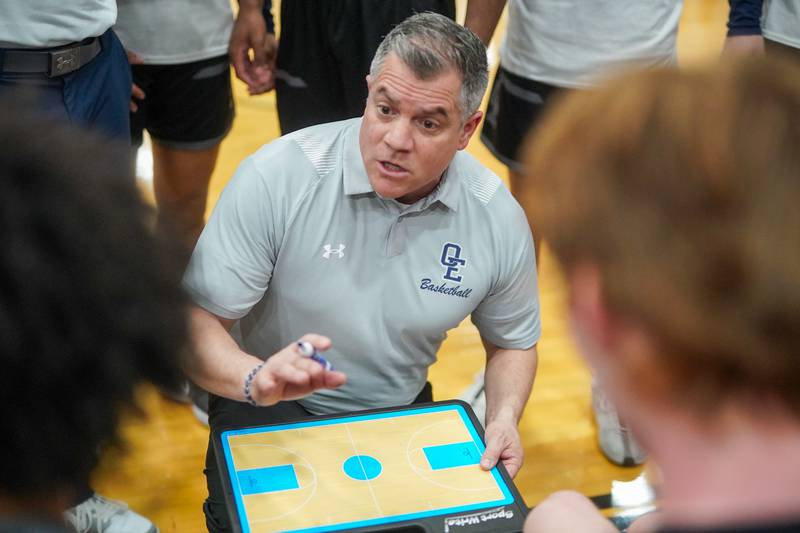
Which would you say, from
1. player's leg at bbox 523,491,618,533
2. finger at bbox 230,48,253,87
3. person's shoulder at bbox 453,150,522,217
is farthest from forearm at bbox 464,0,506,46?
player's leg at bbox 523,491,618,533

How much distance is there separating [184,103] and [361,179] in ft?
3.64

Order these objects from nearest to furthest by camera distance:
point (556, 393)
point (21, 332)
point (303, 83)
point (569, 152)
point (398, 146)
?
point (21, 332) < point (569, 152) < point (398, 146) < point (303, 83) < point (556, 393)

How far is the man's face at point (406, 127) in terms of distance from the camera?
84.6 inches

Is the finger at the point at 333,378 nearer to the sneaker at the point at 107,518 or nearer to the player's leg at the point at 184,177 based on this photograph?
the sneaker at the point at 107,518

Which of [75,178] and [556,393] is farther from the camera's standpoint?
[556,393]

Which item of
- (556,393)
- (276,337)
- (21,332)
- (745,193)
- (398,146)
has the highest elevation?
(745,193)

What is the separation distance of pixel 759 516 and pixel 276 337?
1517 millimetres

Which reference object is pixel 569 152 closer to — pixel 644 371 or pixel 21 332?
pixel 644 371

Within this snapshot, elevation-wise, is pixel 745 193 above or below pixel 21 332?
above

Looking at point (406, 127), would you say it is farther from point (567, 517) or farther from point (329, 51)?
point (567, 517)

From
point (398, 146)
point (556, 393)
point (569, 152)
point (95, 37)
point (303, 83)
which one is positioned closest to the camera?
point (569, 152)

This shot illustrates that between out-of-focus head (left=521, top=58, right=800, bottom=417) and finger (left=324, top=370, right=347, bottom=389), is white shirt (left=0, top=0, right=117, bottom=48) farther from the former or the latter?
out-of-focus head (left=521, top=58, right=800, bottom=417)

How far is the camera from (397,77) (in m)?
2.17

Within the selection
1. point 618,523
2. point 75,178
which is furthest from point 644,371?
point 618,523
